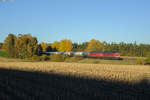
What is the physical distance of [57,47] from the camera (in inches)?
4739

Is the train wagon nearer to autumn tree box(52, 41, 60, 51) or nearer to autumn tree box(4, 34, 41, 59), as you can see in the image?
autumn tree box(4, 34, 41, 59)

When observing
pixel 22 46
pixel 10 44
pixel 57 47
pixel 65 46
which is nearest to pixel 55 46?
pixel 57 47

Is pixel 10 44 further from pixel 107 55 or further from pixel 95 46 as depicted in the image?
pixel 95 46

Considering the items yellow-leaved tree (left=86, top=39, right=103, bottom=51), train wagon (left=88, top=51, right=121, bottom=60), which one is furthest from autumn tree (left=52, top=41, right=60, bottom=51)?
train wagon (left=88, top=51, right=121, bottom=60)

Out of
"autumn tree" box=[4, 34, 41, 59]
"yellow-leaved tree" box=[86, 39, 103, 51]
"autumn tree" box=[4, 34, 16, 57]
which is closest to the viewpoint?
"autumn tree" box=[4, 34, 41, 59]

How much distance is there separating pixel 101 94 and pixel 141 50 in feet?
323

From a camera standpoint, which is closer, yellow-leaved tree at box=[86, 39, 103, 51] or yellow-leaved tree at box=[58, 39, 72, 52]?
yellow-leaved tree at box=[86, 39, 103, 51]

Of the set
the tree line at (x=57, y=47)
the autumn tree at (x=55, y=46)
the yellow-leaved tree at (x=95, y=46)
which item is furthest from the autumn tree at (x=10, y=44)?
the yellow-leaved tree at (x=95, y=46)

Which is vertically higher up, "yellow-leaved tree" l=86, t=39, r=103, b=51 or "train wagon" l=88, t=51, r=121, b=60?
"yellow-leaved tree" l=86, t=39, r=103, b=51

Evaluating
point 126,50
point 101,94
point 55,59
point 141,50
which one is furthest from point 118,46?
point 101,94

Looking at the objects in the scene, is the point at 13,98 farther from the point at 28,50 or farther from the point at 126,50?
the point at 126,50

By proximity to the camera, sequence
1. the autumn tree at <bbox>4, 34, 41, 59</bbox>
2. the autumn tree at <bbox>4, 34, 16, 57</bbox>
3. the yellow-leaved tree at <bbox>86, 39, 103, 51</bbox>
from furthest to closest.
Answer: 1. the yellow-leaved tree at <bbox>86, 39, 103, 51</bbox>
2. the autumn tree at <bbox>4, 34, 16, 57</bbox>
3. the autumn tree at <bbox>4, 34, 41, 59</bbox>

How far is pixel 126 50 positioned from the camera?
110 meters

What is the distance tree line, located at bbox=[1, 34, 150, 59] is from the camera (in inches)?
2840
